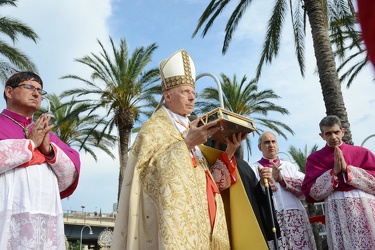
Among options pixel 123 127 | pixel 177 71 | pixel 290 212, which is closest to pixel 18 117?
pixel 177 71

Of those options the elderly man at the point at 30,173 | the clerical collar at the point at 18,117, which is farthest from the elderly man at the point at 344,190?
the clerical collar at the point at 18,117

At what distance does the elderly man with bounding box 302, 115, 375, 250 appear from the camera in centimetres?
487

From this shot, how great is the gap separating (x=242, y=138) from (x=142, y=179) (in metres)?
0.86

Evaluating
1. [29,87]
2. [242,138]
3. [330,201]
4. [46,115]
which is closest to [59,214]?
[46,115]

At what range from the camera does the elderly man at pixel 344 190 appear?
16.0 feet

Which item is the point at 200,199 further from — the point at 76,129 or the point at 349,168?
the point at 76,129

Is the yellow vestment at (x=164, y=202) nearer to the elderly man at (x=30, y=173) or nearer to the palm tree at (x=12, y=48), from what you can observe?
the elderly man at (x=30, y=173)

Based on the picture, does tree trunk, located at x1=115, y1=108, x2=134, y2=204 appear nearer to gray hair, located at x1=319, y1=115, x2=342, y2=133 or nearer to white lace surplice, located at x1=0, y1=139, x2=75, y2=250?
gray hair, located at x1=319, y1=115, x2=342, y2=133

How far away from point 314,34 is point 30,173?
906 cm

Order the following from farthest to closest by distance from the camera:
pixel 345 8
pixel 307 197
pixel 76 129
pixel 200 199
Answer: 1. pixel 76 129
2. pixel 345 8
3. pixel 307 197
4. pixel 200 199

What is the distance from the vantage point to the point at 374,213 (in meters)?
4.89

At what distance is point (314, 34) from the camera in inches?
426

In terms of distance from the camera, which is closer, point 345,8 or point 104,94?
point 345,8

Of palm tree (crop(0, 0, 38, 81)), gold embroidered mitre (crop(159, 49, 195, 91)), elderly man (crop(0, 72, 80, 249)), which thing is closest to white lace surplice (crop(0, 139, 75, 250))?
elderly man (crop(0, 72, 80, 249))
